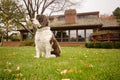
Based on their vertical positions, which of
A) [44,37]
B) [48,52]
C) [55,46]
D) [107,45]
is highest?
[44,37]

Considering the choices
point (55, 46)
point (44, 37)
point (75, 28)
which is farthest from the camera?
point (75, 28)

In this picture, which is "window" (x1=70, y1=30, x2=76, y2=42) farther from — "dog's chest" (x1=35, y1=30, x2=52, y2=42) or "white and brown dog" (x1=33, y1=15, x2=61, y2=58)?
"dog's chest" (x1=35, y1=30, x2=52, y2=42)

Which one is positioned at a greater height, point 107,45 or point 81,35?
point 81,35

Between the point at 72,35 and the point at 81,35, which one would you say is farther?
the point at 72,35

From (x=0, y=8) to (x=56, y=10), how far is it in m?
9.58

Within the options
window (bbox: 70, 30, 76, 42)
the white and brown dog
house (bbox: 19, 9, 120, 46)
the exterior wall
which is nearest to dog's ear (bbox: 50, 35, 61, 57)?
the white and brown dog

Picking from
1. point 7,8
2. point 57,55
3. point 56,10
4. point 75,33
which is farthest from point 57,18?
point 57,55

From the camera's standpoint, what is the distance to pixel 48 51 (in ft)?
21.7

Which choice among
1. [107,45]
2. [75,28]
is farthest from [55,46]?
[75,28]

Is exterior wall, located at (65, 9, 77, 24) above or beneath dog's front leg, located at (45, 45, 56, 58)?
above

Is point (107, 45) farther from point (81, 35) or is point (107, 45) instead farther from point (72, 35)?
point (72, 35)

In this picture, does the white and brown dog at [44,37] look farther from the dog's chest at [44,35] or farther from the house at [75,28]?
the house at [75,28]

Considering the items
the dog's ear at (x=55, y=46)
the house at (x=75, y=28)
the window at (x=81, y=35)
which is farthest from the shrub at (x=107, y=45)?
the dog's ear at (x=55, y=46)

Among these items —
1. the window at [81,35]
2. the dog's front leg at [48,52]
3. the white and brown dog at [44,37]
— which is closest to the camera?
the white and brown dog at [44,37]
